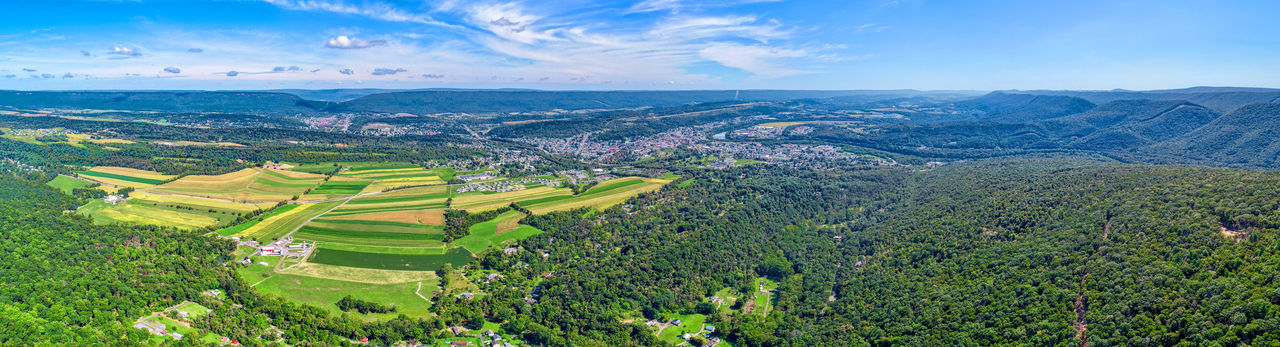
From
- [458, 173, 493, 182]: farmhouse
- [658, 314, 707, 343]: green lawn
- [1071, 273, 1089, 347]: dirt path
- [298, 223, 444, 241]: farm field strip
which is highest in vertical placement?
[458, 173, 493, 182]: farmhouse

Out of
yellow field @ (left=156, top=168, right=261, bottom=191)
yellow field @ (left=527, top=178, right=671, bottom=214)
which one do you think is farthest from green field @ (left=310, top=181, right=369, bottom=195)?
yellow field @ (left=527, top=178, right=671, bottom=214)

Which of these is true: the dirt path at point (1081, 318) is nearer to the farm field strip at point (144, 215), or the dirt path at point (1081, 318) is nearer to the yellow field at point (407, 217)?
the yellow field at point (407, 217)

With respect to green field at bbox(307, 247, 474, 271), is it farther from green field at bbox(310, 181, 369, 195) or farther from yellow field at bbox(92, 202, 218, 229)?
green field at bbox(310, 181, 369, 195)

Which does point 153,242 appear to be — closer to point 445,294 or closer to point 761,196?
point 445,294

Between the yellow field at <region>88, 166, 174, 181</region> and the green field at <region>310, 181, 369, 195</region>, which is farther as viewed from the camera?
the yellow field at <region>88, 166, 174, 181</region>

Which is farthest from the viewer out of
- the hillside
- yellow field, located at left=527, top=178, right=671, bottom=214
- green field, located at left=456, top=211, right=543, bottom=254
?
the hillside

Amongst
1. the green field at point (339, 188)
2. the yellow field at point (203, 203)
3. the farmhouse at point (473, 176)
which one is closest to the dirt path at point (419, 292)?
the yellow field at point (203, 203)

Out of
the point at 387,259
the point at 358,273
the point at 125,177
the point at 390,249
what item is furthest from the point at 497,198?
the point at 125,177
